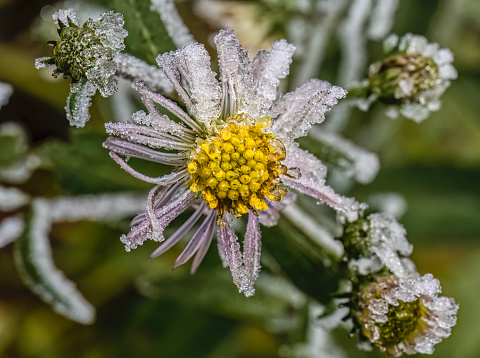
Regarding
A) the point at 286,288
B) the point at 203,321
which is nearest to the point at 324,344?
the point at 286,288

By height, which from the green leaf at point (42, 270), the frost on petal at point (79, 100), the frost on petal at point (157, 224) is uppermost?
the frost on petal at point (79, 100)

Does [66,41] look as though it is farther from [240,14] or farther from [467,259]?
[467,259]

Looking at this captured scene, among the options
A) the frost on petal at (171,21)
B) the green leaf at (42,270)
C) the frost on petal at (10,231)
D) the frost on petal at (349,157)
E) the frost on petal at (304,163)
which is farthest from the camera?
the frost on petal at (10,231)

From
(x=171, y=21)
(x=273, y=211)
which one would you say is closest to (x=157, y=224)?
(x=273, y=211)

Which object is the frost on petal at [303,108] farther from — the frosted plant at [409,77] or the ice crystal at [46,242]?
the ice crystal at [46,242]

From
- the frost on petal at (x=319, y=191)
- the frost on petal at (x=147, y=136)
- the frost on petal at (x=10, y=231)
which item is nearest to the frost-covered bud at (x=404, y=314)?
the frost on petal at (x=319, y=191)

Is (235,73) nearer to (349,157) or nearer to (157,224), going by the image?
(157,224)
